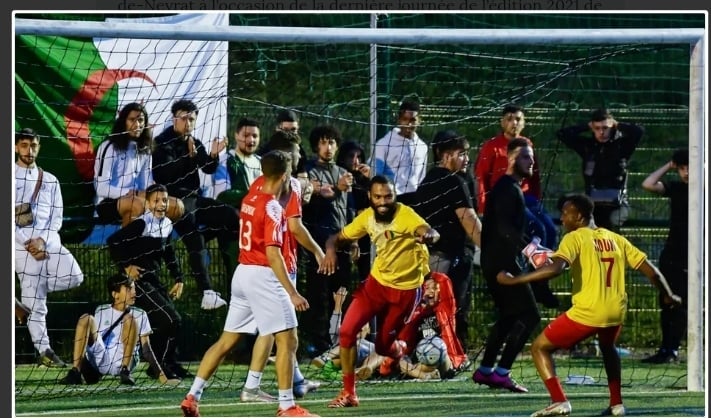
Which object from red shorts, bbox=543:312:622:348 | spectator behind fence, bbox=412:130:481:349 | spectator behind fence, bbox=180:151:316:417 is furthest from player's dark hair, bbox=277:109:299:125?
red shorts, bbox=543:312:622:348

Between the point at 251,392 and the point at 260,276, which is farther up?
the point at 260,276

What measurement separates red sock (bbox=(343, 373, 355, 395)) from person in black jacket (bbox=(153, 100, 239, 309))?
7.10ft

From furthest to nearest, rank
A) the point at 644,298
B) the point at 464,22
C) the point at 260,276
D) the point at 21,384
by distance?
the point at 464,22, the point at 644,298, the point at 21,384, the point at 260,276

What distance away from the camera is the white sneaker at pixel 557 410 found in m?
9.45

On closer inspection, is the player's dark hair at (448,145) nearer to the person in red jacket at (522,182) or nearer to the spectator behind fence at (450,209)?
the spectator behind fence at (450,209)

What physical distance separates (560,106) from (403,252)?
15.3ft

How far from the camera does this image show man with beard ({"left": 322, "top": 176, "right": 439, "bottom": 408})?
1025 cm

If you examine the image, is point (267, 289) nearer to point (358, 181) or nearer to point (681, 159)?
point (358, 181)

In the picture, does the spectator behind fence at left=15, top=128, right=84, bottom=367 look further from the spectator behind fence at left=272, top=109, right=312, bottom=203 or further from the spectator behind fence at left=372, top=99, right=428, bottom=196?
the spectator behind fence at left=372, top=99, right=428, bottom=196

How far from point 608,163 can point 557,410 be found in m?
3.88

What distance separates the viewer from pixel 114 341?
11.2 m

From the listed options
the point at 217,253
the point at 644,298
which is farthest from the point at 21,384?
the point at 644,298

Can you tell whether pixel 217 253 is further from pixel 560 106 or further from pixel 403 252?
pixel 560 106

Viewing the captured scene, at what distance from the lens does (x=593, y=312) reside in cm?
943
